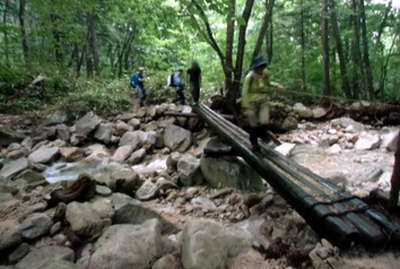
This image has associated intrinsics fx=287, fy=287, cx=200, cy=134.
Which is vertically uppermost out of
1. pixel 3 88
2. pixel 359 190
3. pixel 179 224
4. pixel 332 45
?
pixel 332 45

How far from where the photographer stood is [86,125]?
10.2 metres

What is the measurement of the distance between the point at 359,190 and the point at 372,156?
2300mm

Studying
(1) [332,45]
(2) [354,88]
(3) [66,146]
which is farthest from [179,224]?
(1) [332,45]

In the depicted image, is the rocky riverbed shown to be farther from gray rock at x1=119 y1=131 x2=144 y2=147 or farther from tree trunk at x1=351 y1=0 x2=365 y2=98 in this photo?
tree trunk at x1=351 y1=0 x2=365 y2=98

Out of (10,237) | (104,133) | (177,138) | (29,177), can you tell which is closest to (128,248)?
(10,237)

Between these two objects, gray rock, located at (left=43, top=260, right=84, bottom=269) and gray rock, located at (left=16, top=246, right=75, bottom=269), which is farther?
gray rock, located at (left=16, top=246, right=75, bottom=269)

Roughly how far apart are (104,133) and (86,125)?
92cm

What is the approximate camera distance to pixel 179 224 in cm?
462

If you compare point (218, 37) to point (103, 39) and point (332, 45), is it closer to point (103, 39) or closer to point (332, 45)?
point (332, 45)

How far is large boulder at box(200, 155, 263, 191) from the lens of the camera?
5.85 m

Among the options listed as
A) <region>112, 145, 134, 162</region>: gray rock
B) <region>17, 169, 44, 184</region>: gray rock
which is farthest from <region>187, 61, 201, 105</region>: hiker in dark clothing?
<region>17, 169, 44, 184</region>: gray rock

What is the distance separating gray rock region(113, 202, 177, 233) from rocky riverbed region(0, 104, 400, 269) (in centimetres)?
1

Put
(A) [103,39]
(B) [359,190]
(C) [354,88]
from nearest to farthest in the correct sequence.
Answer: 1. (B) [359,190]
2. (C) [354,88]
3. (A) [103,39]

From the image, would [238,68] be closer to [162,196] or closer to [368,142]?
[368,142]
